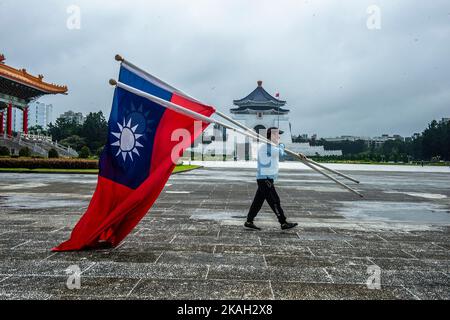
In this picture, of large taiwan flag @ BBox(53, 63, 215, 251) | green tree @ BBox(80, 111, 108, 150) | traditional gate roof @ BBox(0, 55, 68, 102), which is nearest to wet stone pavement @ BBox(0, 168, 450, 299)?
large taiwan flag @ BBox(53, 63, 215, 251)

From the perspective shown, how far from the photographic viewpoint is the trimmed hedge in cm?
2206

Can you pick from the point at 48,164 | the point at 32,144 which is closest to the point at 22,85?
the point at 32,144

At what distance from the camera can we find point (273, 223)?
6.14 metres

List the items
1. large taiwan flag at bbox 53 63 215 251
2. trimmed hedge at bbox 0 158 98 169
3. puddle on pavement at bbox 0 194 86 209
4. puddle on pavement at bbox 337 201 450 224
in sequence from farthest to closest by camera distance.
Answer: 1. trimmed hedge at bbox 0 158 98 169
2. puddle on pavement at bbox 0 194 86 209
3. puddle on pavement at bbox 337 201 450 224
4. large taiwan flag at bbox 53 63 215 251

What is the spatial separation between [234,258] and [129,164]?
149 centimetres

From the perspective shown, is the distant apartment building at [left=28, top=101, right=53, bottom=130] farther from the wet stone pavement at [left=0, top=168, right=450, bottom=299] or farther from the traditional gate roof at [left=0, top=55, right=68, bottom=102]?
the wet stone pavement at [left=0, top=168, right=450, bottom=299]

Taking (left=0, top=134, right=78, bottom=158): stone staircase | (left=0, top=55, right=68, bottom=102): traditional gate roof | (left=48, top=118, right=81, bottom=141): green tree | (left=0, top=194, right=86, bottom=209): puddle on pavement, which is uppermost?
(left=0, top=55, right=68, bottom=102): traditional gate roof

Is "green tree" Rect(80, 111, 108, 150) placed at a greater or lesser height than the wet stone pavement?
greater

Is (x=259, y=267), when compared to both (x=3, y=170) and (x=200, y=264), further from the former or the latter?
(x=3, y=170)

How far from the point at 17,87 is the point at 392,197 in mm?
36138

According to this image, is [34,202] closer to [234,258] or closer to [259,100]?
[234,258]

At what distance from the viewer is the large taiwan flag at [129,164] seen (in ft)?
13.8

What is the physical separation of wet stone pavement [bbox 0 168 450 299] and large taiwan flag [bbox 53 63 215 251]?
26 cm

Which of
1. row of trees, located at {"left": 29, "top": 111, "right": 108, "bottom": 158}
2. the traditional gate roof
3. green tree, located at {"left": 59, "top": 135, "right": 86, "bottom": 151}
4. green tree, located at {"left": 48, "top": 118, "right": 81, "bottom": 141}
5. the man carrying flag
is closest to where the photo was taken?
the man carrying flag
